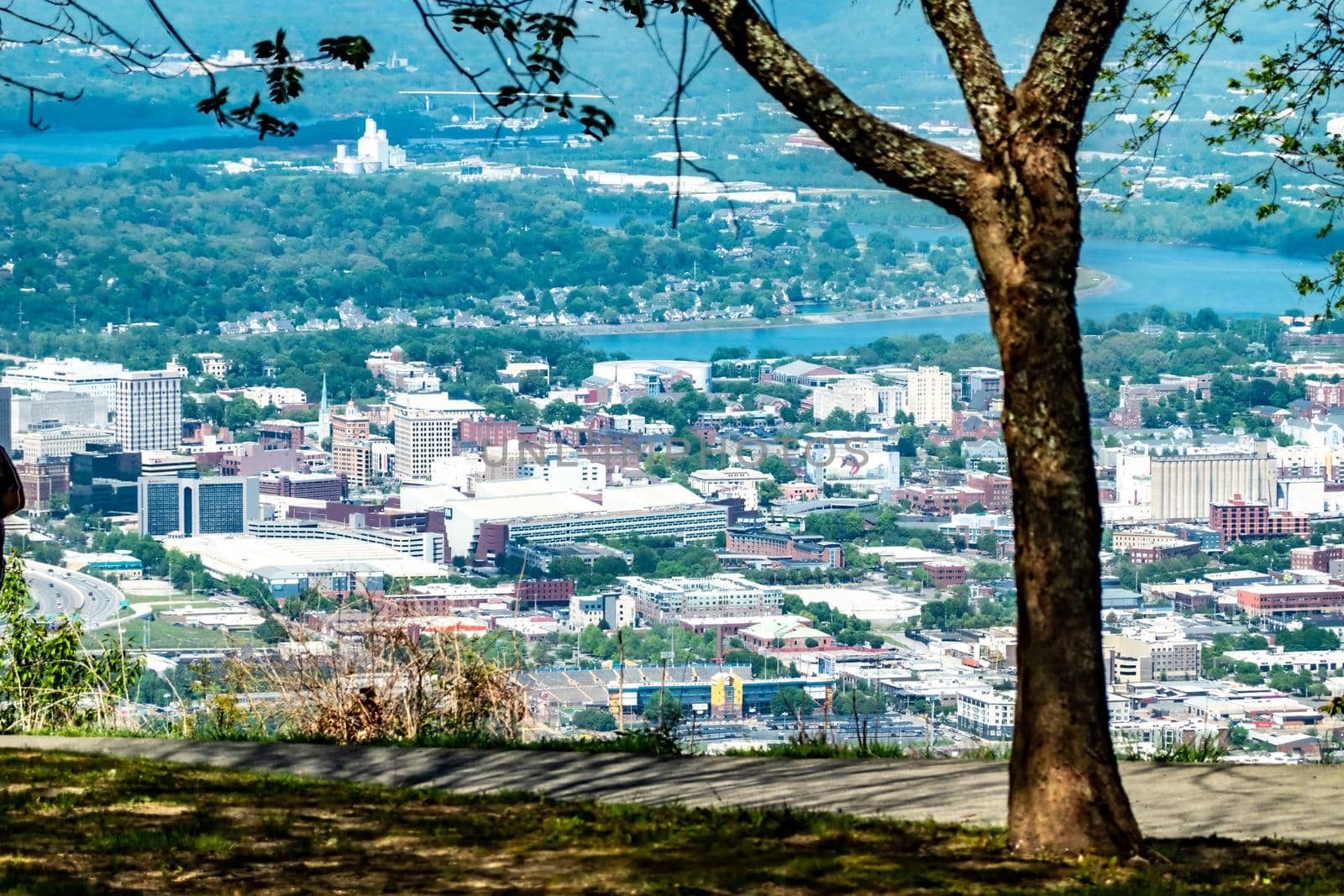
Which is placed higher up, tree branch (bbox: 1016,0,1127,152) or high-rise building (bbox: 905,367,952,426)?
high-rise building (bbox: 905,367,952,426)

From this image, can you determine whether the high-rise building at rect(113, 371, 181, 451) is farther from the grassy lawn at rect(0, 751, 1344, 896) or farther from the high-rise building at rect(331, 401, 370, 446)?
the grassy lawn at rect(0, 751, 1344, 896)

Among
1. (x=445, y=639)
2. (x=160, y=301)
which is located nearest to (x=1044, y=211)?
(x=445, y=639)

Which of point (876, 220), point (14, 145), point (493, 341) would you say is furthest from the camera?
point (14, 145)

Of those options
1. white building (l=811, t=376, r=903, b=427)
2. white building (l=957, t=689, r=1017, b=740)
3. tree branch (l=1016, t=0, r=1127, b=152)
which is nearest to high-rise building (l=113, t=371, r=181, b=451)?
white building (l=811, t=376, r=903, b=427)

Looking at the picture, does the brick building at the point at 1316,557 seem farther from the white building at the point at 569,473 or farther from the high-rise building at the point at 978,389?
the high-rise building at the point at 978,389

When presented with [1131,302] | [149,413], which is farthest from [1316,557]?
[1131,302]

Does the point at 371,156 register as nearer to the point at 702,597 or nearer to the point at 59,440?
the point at 59,440

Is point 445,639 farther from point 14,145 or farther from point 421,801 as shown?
point 14,145
